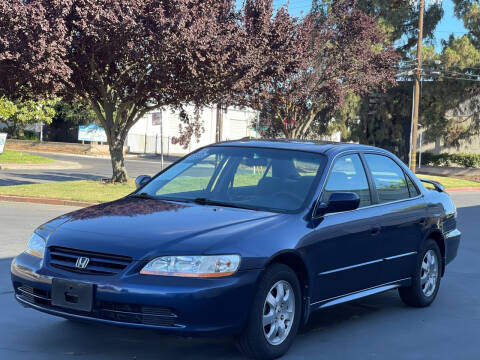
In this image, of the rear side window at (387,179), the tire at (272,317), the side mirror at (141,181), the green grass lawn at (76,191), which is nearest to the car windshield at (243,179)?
the side mirror at (141,181)

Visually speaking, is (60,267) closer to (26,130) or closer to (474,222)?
(474,222)

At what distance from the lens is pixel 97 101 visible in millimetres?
25000

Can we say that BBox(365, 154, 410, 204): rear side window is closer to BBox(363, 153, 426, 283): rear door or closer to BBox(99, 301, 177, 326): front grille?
BBox(363, 153, 426, 283): rear door

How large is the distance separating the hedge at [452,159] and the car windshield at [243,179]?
1817 inches

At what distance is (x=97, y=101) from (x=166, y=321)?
20.9 metres

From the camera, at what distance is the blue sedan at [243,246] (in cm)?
491

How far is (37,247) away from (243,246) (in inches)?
61.5

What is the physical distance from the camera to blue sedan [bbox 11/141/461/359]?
4.91m

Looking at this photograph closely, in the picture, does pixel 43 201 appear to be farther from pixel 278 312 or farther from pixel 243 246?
pixel 243 246

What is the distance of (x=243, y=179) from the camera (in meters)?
6.55

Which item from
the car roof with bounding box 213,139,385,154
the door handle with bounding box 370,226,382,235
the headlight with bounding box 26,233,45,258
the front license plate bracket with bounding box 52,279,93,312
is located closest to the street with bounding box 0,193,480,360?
the front license plate bracket with bounding box 52,279,93,312

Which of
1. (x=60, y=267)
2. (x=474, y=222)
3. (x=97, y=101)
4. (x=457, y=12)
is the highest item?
(x=457, y=12)

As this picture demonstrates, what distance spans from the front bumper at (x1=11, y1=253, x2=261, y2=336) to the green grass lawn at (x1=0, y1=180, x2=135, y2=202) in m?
14.1

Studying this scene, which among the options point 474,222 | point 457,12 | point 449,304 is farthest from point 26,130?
point 449,304
